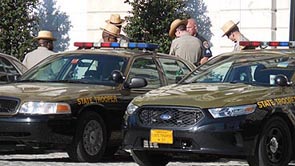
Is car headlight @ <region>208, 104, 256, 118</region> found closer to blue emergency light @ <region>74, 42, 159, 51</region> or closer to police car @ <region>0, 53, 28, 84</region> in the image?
blue emergency light @ <region>74, 42, 159, 51</region>

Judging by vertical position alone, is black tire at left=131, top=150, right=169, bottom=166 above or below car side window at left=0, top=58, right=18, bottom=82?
below

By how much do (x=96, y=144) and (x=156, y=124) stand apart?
1.99 meters

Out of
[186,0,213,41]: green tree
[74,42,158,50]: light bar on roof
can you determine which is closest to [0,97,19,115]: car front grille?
[74,42,158,50]: light bar on roof

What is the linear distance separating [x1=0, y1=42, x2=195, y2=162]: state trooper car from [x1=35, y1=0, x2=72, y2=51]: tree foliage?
7.93m

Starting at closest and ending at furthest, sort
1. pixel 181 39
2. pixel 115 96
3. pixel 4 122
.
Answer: pixel 4 122, pixel 115 96, pixel 181 39

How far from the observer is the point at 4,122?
1091 centimetres

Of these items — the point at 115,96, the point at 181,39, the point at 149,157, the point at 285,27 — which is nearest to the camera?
the point at 149,157

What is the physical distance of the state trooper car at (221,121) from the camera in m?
9.19

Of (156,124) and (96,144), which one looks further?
(96,144)

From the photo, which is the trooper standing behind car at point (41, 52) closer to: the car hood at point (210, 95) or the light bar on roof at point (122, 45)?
the light bar on roof at point (122, 45)

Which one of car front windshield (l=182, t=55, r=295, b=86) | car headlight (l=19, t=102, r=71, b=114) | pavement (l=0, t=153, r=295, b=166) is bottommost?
pavement (l=0, t=153, r=295, b=166)

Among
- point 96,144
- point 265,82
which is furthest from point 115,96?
point 265,82

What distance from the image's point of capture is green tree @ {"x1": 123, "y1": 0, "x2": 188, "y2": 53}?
18.8 metres

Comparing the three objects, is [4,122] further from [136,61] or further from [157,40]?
[157,40]
